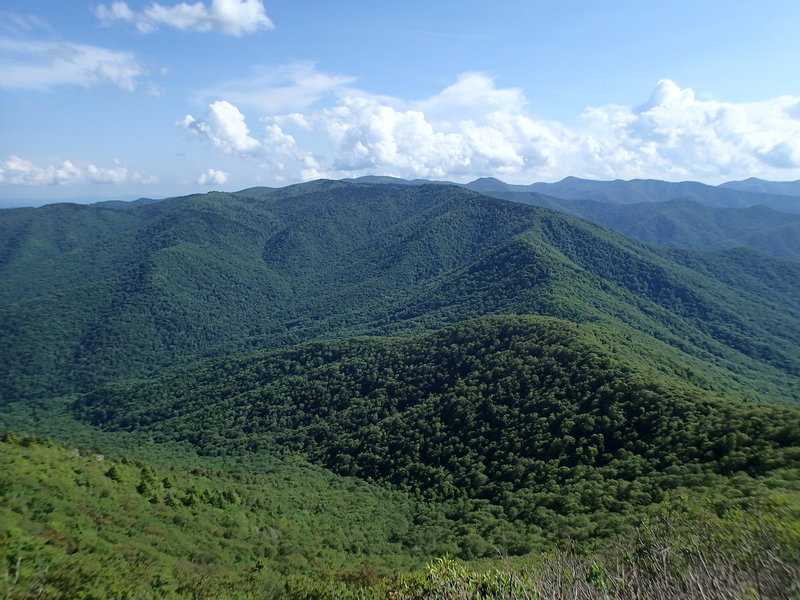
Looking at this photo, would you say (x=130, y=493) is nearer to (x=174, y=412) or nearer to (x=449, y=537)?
(x=449, y=537)

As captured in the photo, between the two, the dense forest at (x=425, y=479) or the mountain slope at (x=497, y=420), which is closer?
the dense forest at (x=425, y=479)

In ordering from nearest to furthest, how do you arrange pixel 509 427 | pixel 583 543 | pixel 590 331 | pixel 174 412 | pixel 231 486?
pixel 583 543, pixel 231 486, pixel 509 427, pixel 590 331, pixel 174 412

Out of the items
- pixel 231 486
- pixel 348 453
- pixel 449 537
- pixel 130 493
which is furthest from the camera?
pixel 348 453

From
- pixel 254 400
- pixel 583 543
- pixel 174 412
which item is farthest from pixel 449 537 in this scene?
pixel 174 412

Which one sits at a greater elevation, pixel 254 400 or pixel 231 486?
pixel 231 486

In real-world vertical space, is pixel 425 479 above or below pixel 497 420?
below

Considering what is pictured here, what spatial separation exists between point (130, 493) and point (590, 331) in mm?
87245

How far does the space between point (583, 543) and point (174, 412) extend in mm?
124520

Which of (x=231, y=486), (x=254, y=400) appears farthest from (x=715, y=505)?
(x=254, y=400)

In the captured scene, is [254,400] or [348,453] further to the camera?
[254,400]

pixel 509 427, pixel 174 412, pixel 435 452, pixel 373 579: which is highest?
pixel 373 579

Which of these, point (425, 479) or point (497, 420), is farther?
point (497, 420)

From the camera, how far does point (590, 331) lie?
323 feet

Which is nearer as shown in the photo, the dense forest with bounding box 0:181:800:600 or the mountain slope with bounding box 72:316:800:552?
the dense forest with bounding box 0:181:800:600
